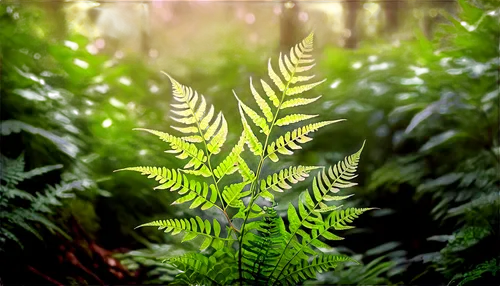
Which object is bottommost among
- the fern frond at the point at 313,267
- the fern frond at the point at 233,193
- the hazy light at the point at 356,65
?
the fern frond at the point at 313,267

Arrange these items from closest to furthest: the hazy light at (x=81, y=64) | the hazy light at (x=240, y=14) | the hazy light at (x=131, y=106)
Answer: the hazy light at (x=81, y=64) < the hazy light at (x=131, y=106) < the hazy light at (x=240, y=14)

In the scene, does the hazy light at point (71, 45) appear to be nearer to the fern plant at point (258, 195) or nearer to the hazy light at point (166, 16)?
the fern plant at point (258, 195)

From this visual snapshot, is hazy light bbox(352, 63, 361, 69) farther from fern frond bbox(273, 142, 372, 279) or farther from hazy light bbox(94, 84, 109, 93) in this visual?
fern frond bbox(273, 142, 372, 279)

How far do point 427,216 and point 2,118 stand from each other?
259 cm

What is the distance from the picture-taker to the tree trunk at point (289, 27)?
7191 millimetres

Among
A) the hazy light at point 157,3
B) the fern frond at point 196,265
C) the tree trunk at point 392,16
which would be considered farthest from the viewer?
the hazy light at point 157,3

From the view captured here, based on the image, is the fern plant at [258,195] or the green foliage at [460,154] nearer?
the fern plant at [258,195]

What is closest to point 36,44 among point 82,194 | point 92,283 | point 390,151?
point 82,194

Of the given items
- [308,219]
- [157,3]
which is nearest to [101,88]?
[308,219]

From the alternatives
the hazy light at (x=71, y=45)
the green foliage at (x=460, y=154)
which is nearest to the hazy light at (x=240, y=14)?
the hazy light at (x=71, y=45)

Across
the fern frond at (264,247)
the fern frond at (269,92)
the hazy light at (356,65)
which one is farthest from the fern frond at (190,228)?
the hazy light at (356,65)

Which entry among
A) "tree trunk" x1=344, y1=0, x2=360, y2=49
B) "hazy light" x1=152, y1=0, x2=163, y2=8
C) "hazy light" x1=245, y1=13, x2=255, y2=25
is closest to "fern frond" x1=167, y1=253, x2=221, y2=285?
"tree trunk" x1=344, y1=0, x2=360, y2=49

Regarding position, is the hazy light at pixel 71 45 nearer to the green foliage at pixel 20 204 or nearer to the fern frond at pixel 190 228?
the green foliage at pixel 20 204

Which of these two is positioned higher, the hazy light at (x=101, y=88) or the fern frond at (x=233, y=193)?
the hazy light at (x=101, y=88)
